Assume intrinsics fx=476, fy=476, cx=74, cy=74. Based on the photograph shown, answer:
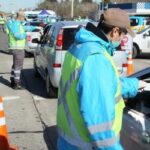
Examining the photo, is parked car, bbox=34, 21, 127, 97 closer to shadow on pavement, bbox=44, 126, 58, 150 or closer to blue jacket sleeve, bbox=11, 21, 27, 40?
blue jacket sleeve, bbox=11, 21, 27, 40

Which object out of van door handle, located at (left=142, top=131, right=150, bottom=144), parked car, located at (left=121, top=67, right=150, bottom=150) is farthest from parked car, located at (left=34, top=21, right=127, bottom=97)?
van door handle, located at (left=142, top=131, right=150, bottom=144)

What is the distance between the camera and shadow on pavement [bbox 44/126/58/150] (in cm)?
653

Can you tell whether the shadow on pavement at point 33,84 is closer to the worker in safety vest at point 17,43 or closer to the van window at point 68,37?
the worker in safety vest at point 17,43

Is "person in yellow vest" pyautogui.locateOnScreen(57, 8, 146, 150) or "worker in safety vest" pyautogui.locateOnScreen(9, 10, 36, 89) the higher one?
"person in yellow vest" pyautogui.locateOnScreen(57, 8, 146, 150)

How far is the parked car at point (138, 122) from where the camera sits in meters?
3.85

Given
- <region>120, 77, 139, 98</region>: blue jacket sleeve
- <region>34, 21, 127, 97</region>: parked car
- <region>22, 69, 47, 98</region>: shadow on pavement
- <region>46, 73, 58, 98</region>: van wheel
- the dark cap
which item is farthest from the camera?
<region>22, 69, 47, 98</region>: shadow on pavement

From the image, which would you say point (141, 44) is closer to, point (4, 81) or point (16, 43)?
point (4, 81)

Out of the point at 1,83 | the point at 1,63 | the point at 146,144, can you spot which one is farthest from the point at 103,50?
the point at 1,63

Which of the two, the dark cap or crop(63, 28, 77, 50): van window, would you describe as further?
crop(63, 28, 77, 50): van window

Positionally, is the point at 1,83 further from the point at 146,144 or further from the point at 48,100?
the point at 146,144

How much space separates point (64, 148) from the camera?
304cm

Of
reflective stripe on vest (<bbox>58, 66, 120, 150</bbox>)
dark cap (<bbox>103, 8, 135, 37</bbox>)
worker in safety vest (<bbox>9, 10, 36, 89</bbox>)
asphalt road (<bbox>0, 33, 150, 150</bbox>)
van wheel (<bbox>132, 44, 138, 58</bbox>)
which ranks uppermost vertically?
dark cap (<bbox>103, 8, 135, 37</bbox>)

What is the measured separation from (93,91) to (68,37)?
7.13 m

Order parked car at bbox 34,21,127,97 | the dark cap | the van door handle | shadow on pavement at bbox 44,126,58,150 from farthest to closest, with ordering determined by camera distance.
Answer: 1. parked car at bbox 34,21,127,97
2. shadow on pavement at bbox 44,126,58,150
3. the van door handle
4. the dark cap
